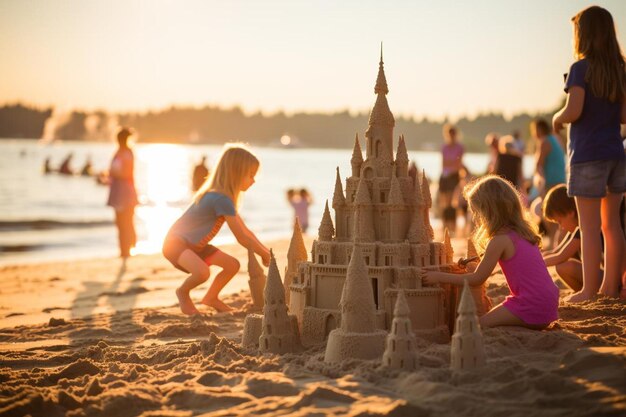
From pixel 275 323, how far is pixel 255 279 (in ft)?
7.71

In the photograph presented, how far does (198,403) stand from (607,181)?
14.5 ft

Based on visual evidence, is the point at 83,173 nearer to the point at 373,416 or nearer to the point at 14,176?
the point at 14,176

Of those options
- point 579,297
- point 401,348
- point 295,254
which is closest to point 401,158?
point 295,254

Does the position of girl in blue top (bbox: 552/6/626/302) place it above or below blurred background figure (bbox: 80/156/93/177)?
below

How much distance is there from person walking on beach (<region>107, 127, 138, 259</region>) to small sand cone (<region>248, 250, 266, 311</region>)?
21.3 ft

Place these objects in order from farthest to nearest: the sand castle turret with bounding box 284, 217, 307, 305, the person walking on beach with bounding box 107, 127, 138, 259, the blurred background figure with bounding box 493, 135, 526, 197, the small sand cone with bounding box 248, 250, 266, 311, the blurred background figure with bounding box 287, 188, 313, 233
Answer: the blurred background figure with bounding box 287, 188, 313, 233 < the blurred background figure with bounding box 493, 135, 526, 197 < the person walking on beach with bounding box 107, 127, 138, 259 < the small sand cone with bounding box 248, 250, 266, 311 < the sand castle turret with bounding box 284, 217, 307, 305

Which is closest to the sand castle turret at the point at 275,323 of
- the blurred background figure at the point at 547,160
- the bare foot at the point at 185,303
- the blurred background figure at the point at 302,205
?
the bare foot at the point at 185,303

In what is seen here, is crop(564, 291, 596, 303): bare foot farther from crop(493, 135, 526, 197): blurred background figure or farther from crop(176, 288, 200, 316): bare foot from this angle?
crop(493, 135, 526, 197): blurred background figure

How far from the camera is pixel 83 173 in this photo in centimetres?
6738

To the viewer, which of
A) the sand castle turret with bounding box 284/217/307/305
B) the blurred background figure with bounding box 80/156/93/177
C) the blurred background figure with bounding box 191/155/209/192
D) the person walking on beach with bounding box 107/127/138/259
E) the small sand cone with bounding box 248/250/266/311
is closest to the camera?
the sand castle turret with bounding box 284/217/307/305

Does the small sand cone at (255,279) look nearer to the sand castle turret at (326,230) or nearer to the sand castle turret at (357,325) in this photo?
the sand castle turret at (326,230)

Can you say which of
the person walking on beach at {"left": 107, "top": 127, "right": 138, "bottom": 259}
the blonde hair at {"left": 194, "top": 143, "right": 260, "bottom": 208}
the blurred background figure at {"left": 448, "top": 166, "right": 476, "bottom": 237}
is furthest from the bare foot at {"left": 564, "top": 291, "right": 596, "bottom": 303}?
the blurred background figure at {"left": 448, "top": 166, "right": 476, "bottom": 237}

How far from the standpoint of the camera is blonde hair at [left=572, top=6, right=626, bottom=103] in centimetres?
697

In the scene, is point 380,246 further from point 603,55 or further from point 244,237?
point 603,55
